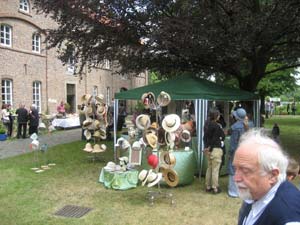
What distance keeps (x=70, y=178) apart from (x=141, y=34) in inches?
216

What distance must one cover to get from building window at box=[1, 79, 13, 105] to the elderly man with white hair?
74.0 feet

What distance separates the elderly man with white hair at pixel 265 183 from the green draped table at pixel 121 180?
671cm

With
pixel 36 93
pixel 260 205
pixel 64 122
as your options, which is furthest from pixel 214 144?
pixel 36 93

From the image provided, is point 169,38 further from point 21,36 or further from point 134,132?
point 21,36

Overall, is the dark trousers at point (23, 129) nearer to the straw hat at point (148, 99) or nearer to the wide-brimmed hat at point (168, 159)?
the straw hat at point (148, 99)

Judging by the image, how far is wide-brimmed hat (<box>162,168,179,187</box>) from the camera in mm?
8117

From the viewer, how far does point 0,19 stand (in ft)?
75.2

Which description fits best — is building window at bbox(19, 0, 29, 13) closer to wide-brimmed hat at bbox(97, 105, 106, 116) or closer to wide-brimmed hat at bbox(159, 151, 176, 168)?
wide-brimmed hat at bbox(97, 105, 106, 116)

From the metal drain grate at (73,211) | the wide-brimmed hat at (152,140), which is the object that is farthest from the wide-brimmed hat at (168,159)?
the metal drain grate at (73,211)

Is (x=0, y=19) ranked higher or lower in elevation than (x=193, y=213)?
higher

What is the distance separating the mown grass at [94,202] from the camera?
656 centimetres

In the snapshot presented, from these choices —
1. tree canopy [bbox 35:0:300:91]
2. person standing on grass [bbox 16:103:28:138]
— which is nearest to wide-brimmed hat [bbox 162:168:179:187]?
tree canopy [bbox 35:0:300:91]

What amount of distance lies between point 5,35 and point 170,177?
18.4 meters

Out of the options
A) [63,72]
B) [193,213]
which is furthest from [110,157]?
[63,72]
